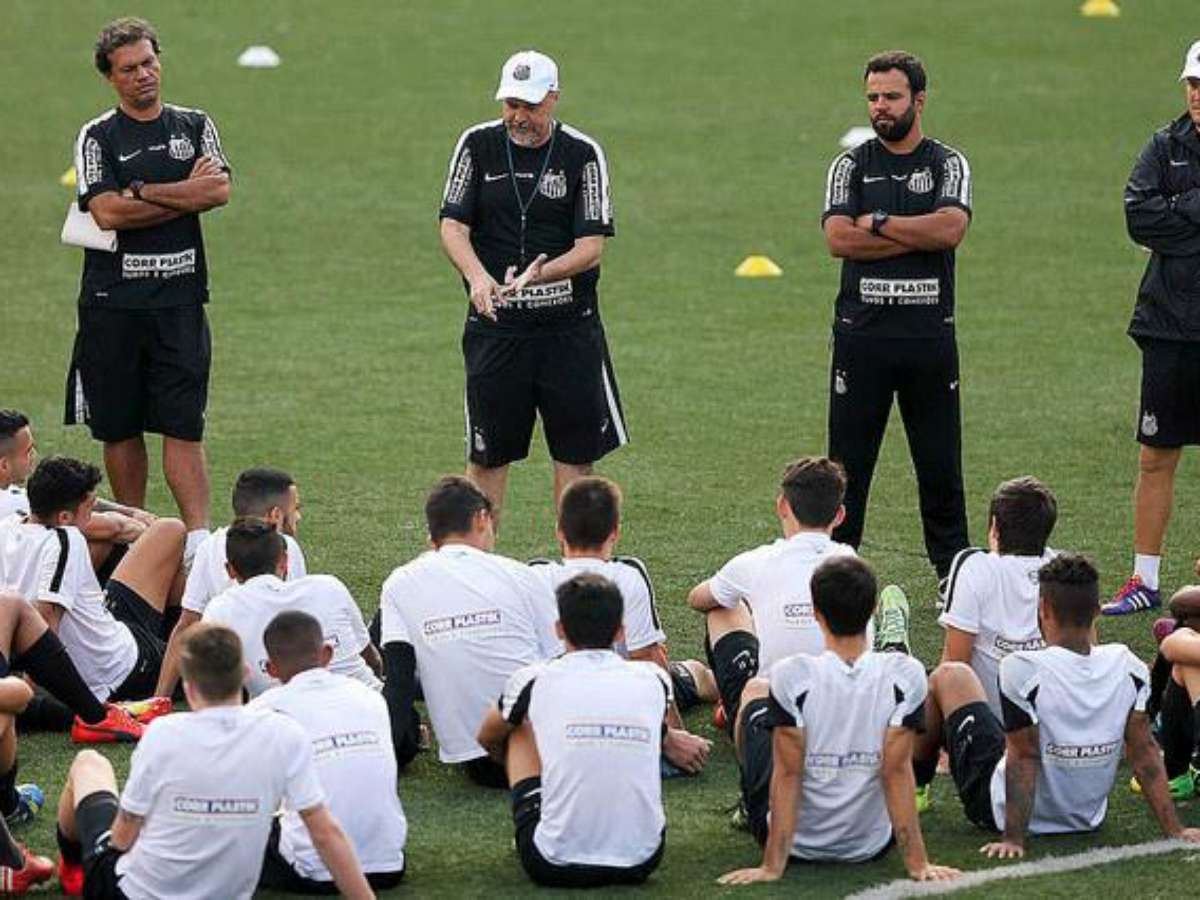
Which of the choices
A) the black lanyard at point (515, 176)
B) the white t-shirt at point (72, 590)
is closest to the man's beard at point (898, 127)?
the black lanyard at point (515, 176)

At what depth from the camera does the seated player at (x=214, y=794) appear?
A: 6.35 meters

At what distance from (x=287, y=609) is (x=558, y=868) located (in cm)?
133

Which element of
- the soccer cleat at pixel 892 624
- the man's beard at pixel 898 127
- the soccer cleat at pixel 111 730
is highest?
the man's beard at pixel 898 127

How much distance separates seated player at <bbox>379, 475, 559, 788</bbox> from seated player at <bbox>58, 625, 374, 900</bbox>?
131 centimetres

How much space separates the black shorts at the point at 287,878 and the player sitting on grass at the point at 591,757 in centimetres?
40

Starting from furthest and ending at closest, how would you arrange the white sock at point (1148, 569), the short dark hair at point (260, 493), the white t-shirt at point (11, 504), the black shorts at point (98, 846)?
the white sock at point (1148, 569), the white t-shirt at point (11, 504), the short dark hair at point (260, 493), the black shorts at point (98, 846)

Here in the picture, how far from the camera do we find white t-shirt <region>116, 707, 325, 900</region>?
6.35 m

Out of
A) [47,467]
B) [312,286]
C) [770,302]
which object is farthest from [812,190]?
[47,467]

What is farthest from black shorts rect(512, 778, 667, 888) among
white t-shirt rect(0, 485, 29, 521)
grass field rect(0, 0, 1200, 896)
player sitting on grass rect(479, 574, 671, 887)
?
white t-shirt rect(0, 485, 29, 521)

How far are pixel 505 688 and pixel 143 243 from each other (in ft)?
12.2

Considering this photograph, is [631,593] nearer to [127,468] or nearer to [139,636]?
[139,636]

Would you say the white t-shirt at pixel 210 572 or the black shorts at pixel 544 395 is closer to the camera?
the white t-shirt at pixel 210 572

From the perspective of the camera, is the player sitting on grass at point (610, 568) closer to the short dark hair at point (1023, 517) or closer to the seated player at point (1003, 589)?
the seated player at point (1003, 589)

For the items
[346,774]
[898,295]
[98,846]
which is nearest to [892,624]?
[898,295]
